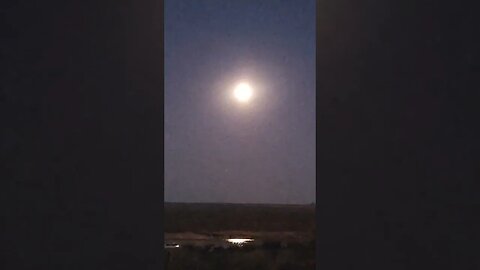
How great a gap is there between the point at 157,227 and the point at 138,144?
1.15ft

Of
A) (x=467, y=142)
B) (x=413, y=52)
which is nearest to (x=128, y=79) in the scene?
(x=413, y=52)

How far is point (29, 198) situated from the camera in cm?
271

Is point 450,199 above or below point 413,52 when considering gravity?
below

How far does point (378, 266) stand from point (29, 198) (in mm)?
1449

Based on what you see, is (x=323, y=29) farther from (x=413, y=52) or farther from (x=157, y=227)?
(x=157, y=227)

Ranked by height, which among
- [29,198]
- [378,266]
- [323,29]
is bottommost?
[378,266]

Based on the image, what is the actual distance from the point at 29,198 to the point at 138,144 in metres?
0.49

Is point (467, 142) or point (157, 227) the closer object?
point (467, 142)

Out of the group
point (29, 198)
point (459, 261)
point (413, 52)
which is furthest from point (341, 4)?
point (29, 198)

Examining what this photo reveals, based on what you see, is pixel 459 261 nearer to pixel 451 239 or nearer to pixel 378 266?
pixel 451 239

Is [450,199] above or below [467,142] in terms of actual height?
below

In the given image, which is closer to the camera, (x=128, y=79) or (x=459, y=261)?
(x=459, y=261)

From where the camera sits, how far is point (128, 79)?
275 centimetres

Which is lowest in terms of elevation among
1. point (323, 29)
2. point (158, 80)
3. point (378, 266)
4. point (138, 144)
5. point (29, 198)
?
point (378, 266)
